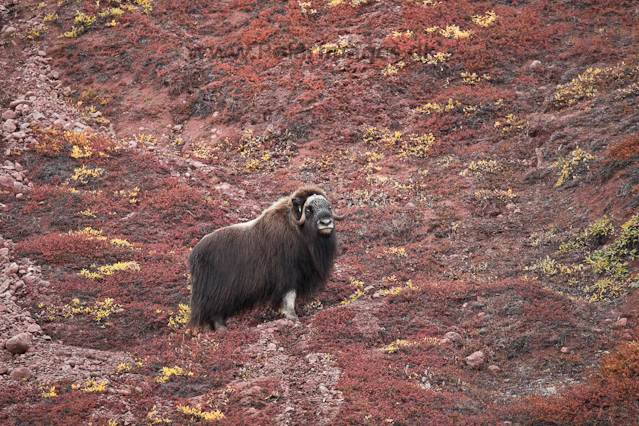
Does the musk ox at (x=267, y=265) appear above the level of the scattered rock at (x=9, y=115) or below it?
below

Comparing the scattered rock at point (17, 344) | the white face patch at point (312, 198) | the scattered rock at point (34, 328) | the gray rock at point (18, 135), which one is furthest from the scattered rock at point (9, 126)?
the white face patch at point (312, 198)

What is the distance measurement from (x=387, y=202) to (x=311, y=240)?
17.3 feet

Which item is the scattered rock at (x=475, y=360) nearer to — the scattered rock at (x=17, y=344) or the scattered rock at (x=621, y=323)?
the scattered rock at (x=621, y=323)

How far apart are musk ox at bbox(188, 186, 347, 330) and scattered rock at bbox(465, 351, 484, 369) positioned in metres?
3.27

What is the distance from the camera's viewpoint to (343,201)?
15.6 m

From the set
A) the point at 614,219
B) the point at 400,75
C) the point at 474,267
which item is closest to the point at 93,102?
the point at 400,75

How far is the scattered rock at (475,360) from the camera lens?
7777 mm

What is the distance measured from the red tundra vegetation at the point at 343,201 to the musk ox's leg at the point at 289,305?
0.24 m

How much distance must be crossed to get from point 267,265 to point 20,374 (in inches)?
161

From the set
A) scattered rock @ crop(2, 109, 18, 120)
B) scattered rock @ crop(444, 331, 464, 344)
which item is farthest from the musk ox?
scattered rock @ crop(2, 109, 18, 120)

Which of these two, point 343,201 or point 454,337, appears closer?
point 454,337

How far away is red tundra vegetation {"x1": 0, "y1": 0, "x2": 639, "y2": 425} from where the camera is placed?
24.1 ft

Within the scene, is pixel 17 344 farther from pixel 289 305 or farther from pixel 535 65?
pixel 535 65

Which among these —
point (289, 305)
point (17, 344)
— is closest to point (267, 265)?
point (289, 305)
